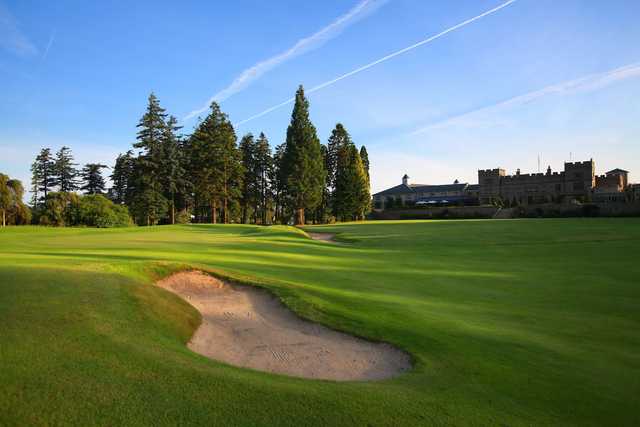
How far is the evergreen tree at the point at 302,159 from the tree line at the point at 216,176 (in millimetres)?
148

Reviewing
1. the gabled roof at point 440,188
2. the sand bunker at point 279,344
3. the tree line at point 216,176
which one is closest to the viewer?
the sand bunker at point 279,344

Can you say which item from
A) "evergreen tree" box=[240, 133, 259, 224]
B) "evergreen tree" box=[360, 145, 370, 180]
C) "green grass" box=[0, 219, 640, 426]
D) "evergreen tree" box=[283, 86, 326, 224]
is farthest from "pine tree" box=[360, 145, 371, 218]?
"green grass" box=[0, 219, 640, 426]

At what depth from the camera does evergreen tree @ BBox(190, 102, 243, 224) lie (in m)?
59.8

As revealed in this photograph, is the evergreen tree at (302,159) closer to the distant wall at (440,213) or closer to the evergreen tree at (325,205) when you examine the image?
the evergreen tree at (325,205)

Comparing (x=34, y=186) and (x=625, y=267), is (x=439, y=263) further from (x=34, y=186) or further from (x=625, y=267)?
(x=34, y=186)

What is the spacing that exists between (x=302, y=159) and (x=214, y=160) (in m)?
13.0

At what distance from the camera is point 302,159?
59.7 m

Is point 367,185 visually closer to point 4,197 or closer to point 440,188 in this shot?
point 440,188

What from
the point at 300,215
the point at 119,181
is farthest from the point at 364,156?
the point at 119,181

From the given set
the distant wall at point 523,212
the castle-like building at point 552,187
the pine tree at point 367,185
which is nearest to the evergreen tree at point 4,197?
the pine tree at point 367,185

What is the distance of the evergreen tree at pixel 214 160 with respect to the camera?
196 feet

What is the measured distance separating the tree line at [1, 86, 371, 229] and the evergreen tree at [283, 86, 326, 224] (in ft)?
0.49

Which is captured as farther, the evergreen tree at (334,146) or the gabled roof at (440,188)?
the gabled roof at (440,188)

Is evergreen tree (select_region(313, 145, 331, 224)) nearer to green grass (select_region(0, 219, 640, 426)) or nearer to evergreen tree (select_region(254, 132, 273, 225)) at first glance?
evergreen tree (select_region(254, 132, 273, 225))
